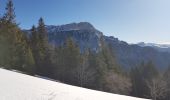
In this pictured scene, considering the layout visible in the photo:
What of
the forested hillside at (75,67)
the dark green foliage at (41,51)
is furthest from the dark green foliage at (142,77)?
the dark green foliage at (41,51)

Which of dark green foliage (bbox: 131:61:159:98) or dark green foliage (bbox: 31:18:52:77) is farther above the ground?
dark green foliage (bbox: 31:18:52:77)

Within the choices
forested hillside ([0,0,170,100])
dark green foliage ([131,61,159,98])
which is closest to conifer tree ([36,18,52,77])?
forested hillside ([0,0,170,100])

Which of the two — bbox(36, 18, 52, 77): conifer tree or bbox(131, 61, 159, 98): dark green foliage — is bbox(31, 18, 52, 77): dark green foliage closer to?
bbox(36, 18, 52, 77): conifer tree

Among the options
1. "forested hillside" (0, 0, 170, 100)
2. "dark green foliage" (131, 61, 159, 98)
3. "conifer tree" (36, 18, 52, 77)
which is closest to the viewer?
"forested hillside" (0, 0, 170, 100)

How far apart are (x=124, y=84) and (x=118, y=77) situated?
1899 millimetres

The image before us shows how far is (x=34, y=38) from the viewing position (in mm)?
66625

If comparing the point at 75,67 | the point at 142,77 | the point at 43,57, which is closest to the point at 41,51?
the point at 43,57

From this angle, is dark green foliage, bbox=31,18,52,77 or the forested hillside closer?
the forested hillside

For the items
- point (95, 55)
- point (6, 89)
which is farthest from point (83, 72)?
point (6, 89)

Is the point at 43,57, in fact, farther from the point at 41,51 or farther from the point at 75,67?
the point at 75,67

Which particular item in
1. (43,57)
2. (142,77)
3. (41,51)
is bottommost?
(142,77)

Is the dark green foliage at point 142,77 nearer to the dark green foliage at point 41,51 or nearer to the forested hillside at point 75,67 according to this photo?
the forested hillside at point 75,67

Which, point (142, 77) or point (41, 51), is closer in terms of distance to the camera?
point (142, 77)

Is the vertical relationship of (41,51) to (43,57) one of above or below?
above
